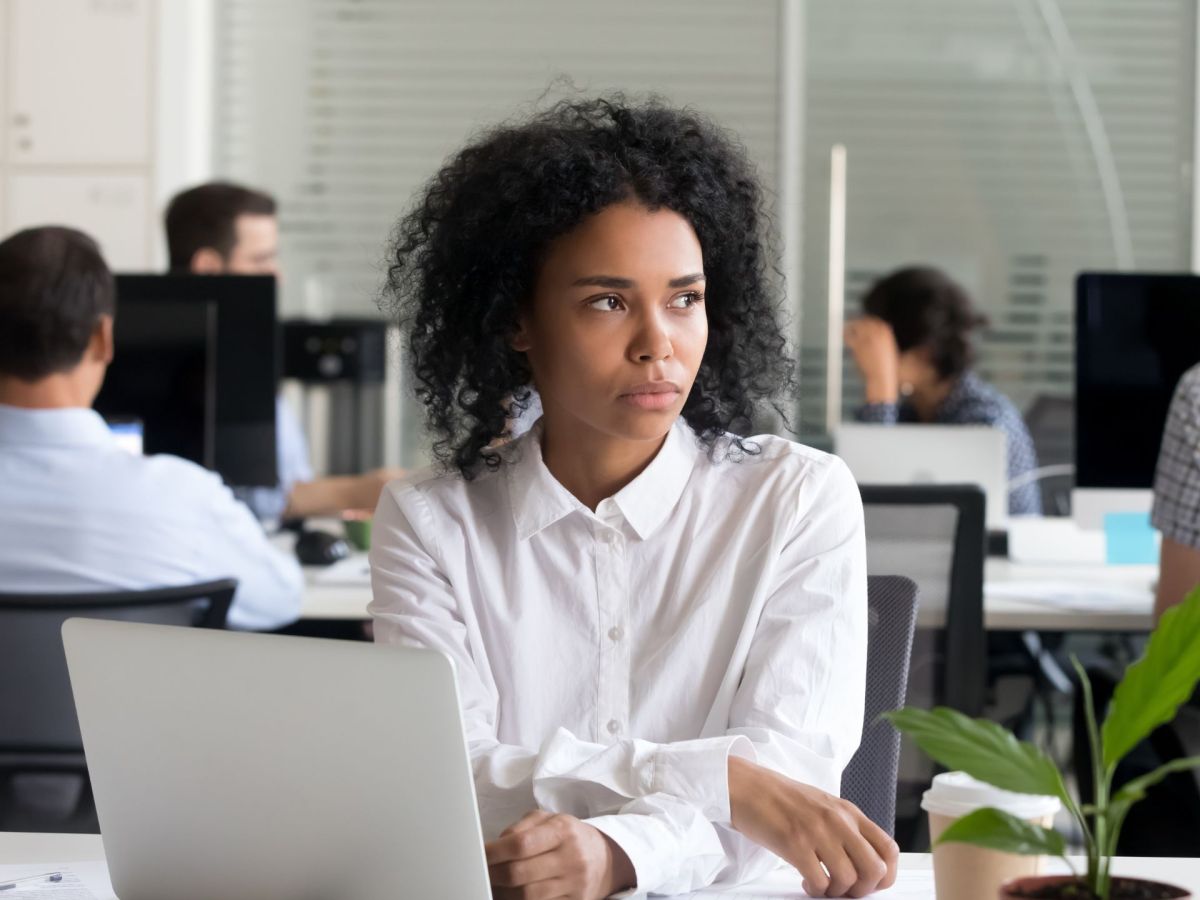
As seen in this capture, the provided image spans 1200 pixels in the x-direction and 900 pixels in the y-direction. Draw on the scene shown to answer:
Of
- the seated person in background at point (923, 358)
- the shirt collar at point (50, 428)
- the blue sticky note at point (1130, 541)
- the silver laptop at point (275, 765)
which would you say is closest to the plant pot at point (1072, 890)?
the silver laptop at point (275, 765)

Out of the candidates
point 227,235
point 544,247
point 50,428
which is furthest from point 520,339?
point 227,235

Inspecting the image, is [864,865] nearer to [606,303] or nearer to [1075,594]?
[606,303]

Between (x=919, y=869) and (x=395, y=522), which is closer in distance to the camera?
(x=919, y=869)

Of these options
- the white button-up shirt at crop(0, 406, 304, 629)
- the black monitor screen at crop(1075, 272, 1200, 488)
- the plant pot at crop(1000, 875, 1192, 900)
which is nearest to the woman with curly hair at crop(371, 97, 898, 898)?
the plant pot at crop(1000, 875, 1192, 900)

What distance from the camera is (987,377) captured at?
17.0 feet

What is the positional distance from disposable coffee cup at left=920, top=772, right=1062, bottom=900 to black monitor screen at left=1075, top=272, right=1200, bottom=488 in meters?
1.93

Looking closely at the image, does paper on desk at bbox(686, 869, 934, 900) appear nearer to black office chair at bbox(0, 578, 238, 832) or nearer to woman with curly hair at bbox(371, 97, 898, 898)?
woman with curly hair at bbox(371, 97, 898, 898)

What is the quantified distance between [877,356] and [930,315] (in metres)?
0.18

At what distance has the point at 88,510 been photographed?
2131 millimetres

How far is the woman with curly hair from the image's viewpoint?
1355 mm

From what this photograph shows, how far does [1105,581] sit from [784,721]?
1652 millimetres

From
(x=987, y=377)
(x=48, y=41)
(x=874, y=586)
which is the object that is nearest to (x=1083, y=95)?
(x=987, y=377)

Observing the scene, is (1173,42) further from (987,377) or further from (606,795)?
(606,795)

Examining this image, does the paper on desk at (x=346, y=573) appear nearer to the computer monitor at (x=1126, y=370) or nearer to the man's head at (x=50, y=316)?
the man's head at (x=50, y=316)
